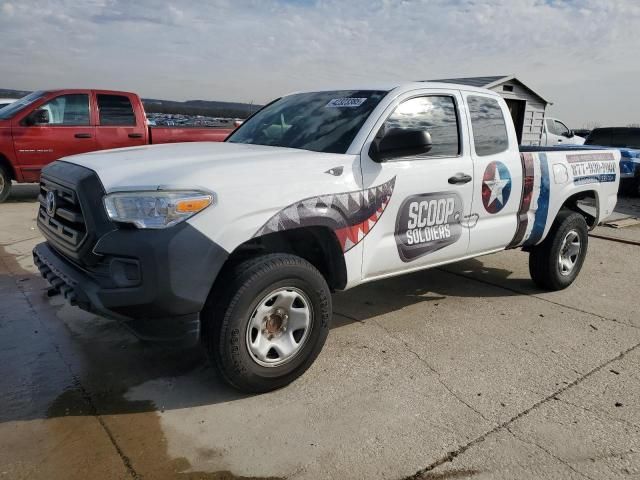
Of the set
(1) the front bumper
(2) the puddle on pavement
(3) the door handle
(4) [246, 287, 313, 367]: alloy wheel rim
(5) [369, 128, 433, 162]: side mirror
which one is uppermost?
(5) [369, 128, 433, 162]: side mirror

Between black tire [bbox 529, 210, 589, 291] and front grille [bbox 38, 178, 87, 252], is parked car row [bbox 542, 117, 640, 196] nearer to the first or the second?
black tire [bbox 529, 210, 589, 291]

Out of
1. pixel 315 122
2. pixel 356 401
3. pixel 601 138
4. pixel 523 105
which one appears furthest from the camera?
pixel 523 105

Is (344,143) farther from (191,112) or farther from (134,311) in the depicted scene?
(191,112)

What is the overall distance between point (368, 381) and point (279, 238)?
1.07 meters

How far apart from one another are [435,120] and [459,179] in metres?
0.49

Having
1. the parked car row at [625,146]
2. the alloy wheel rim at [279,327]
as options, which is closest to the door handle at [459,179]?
the alloy wheel rim at [279,327]

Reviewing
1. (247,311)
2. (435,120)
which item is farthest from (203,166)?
(435,120)

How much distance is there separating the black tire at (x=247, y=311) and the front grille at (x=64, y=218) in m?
0.82

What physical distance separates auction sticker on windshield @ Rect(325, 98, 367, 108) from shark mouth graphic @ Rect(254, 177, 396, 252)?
0.67m

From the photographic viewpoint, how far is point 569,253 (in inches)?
210

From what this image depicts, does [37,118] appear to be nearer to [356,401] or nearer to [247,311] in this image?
[247,311]

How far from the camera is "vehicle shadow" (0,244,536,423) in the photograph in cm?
302

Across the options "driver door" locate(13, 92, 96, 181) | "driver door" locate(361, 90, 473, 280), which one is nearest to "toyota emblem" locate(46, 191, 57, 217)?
"driver door" locate(361, 90, 473, 280)

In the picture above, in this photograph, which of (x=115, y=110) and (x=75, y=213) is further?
(x=115, y=110)
